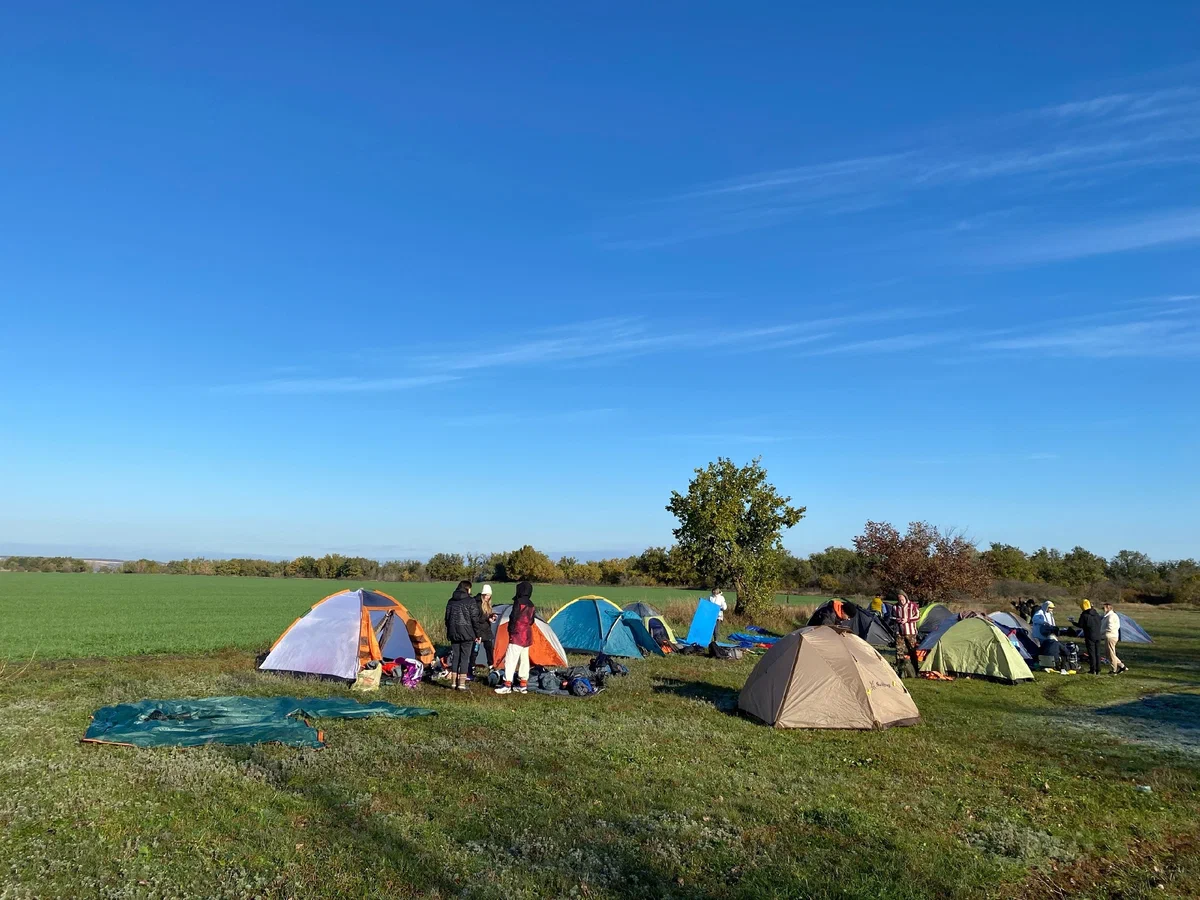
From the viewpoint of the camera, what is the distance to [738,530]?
1266 inches

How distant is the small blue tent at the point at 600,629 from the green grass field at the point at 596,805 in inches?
238

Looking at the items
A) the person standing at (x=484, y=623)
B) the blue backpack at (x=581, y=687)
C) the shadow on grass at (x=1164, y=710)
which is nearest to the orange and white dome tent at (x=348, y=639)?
the person standing at (x=484, y=623)

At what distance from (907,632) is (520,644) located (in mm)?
9561

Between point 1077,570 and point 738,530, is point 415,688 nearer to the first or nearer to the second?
point 738,530

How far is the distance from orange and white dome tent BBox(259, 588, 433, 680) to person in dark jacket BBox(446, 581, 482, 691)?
1.62m

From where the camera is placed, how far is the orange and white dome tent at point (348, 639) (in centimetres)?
1405

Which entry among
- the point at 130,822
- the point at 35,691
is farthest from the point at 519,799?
the point at 35,691

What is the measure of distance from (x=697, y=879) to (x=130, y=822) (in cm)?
486

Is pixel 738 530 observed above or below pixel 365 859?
above

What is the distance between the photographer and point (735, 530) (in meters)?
31.8

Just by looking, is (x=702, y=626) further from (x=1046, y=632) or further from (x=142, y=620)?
(x=142, y=620)

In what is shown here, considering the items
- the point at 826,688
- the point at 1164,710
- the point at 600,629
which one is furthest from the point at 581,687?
the point at 1164,710

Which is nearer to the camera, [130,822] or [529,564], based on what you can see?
[130,822]

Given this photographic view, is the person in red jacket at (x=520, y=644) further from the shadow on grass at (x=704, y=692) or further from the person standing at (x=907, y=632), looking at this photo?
the person standing at (x=907, y=632)
